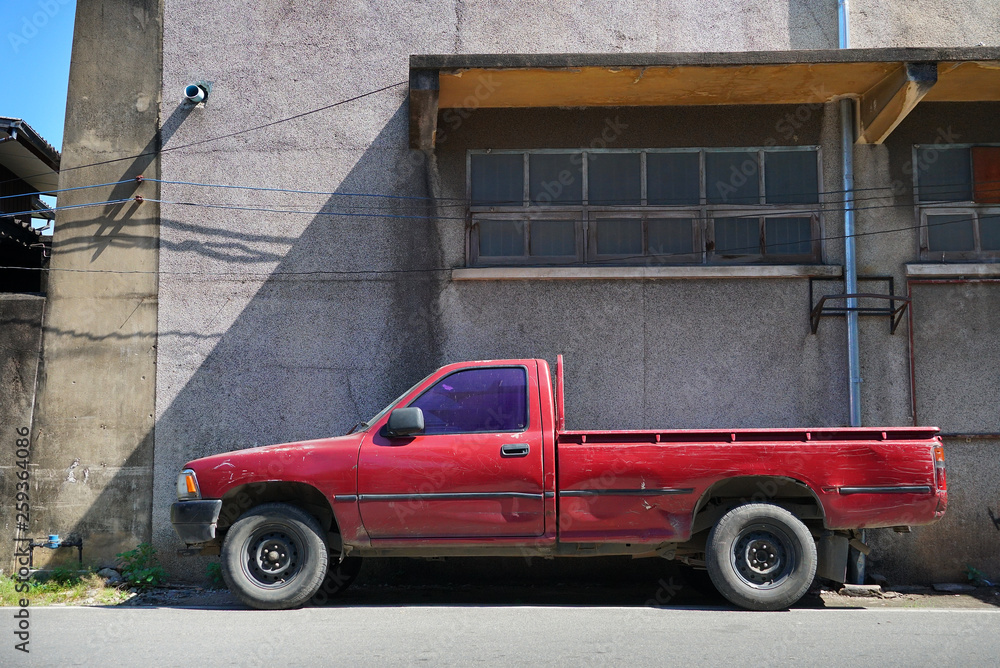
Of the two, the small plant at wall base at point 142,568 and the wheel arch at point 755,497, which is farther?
the small plant at wall base at point 142,568

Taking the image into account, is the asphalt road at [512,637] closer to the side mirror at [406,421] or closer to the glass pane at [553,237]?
the side mirror at [406,421]

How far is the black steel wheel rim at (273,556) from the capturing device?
6273 mm

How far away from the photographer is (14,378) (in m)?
8.59

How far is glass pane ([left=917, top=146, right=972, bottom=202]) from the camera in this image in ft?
29.1

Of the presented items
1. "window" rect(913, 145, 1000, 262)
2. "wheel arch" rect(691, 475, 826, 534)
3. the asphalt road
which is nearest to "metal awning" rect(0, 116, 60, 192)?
the asphalt road

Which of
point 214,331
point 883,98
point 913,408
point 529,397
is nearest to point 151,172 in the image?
point 214,331

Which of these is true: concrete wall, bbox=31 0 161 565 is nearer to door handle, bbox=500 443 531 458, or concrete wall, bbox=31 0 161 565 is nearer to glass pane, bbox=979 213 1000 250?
door handle, bbox=500 443 531 458

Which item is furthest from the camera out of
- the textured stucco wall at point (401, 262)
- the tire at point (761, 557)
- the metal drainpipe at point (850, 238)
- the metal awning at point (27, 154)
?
the metal awning at point (27, 154)

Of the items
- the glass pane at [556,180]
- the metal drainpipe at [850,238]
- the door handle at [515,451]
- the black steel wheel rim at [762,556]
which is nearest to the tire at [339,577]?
the door handle at [515,451]

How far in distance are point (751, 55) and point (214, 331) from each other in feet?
19.8

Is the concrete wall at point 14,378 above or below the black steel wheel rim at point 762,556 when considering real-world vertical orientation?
above

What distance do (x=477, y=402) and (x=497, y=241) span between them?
2.88 meters

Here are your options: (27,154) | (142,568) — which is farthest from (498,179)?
(27,154)

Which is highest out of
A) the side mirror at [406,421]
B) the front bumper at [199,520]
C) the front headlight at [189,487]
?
the side mirror at [406,421]
